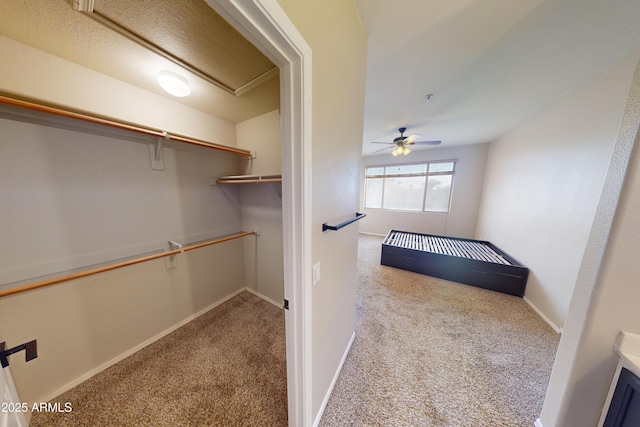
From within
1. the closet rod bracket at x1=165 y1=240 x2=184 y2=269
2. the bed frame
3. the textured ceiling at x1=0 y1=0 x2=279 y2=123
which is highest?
the textured ceiling at x1=0 y1=0 x2=279 y2=123

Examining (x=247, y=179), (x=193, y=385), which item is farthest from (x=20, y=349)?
(x=247, y=179)

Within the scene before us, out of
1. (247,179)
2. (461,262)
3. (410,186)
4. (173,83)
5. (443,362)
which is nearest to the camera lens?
(173,83)

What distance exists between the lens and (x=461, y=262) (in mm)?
2779

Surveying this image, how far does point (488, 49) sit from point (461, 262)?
2.57m

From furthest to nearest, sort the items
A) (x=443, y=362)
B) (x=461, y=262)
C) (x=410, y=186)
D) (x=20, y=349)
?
(x=410, y=186) → (x=461, y=262) → (x=443, y=362) → (x=20, y=349)

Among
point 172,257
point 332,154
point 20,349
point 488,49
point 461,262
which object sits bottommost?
point 461,262

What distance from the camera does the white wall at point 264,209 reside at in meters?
2.01

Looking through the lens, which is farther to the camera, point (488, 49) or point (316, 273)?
point (488, 49)

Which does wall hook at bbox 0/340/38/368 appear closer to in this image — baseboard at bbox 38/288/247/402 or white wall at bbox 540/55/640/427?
baseboard at bbox 38/288/247/402

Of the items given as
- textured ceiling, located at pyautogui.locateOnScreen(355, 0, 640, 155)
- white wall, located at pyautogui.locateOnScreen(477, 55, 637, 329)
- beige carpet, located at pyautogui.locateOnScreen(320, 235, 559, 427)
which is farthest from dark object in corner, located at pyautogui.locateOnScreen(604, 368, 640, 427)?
textured ceiling, located at pyautogui.locateOnScreen(355, 0, 640, 155)

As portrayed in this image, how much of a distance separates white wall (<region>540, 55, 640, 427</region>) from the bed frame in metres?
1.93

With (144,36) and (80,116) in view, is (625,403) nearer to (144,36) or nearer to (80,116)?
(144,36)

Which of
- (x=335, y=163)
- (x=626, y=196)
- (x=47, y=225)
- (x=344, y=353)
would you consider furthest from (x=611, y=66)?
(x=47, y=225)

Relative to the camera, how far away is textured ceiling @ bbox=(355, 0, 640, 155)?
3.70 feet
